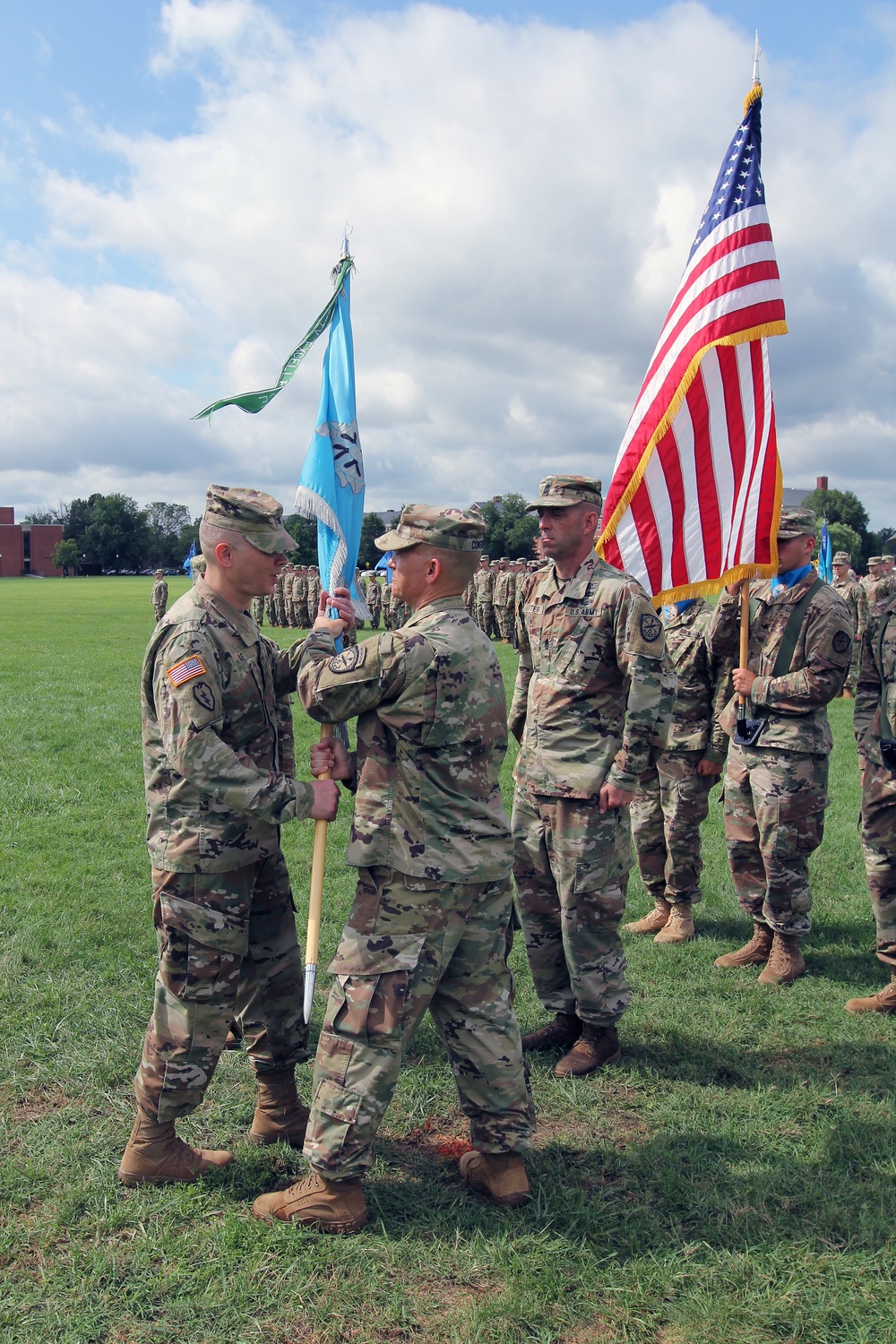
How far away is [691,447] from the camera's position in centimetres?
568

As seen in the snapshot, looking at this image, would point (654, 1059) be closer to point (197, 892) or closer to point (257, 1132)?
point (257, 1132)

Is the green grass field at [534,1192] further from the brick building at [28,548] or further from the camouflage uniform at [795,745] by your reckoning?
the brick building at [28,548]

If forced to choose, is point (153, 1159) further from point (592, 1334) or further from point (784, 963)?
point (784, 963)

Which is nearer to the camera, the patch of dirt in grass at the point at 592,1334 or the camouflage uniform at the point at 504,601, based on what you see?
the patch of dirt in grass at the point at 592,1334

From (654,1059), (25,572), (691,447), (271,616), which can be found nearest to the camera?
(654,1059)

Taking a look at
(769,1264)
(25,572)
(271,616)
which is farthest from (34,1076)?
(25,572)

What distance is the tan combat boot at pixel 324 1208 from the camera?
3.38 metres

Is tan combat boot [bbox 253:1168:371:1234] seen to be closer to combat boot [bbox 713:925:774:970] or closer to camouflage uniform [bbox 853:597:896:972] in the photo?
combat boot [bbox 713:925:774:970]

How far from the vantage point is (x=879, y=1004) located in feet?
17.4

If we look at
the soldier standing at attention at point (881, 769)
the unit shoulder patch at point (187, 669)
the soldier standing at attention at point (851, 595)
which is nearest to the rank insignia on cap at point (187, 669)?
the unit shoulder patch at point (187, 669)

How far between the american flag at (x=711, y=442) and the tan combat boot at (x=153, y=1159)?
145 inches

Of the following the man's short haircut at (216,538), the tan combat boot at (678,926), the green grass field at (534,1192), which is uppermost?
the man's short haircut at (216,538)

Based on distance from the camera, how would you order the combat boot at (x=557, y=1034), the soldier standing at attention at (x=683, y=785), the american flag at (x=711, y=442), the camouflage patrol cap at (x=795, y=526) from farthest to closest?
the soldier standing at attention at (x=683, y=785) < the camouflage patrol cap at (x=795, y=526) < the american flag at (x=711, y=442) < the combat boot at (x=557, y=1034)

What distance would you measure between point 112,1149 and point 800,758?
4193 millimetres
